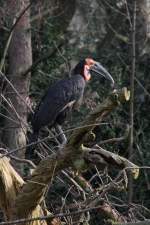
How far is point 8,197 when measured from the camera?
5.88m

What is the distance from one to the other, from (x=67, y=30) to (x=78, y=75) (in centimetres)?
392

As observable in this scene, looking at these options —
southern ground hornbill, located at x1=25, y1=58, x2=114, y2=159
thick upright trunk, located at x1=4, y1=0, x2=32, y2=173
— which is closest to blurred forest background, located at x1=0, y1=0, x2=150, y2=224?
thick upright trunk, located at x1=4, y1=0, x2=32, y2=173

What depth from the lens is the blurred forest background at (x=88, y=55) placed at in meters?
10.2

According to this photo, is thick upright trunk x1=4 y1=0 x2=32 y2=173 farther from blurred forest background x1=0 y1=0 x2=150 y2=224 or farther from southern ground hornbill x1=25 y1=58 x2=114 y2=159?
southern ground hornbill x1=25 y1=58 x2=114 y2=159

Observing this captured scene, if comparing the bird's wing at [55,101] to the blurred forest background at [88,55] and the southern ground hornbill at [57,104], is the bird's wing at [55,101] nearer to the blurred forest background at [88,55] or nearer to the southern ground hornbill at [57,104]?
the southern ground hornbill at [57,104]

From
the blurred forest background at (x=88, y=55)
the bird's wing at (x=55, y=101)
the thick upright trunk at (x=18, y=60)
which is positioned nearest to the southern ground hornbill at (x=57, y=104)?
the bird's wing at (x=55, y=101)

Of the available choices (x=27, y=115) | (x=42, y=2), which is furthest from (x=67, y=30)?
(x=27, y=115)

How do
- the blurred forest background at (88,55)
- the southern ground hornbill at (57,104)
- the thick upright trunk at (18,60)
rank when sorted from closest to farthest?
the southern ground hornbill at (57,104)
the thick upright trunk at (18,60)
the blurred forest background at (88,55)

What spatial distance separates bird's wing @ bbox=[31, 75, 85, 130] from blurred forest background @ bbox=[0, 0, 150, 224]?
3.59 feet

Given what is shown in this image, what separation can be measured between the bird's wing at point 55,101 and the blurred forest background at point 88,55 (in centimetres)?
109

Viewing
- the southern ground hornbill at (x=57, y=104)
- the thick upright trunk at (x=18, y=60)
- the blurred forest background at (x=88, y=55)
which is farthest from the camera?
the blurred forest background at (x=88, y=55)

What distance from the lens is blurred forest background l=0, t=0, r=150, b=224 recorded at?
10.2m

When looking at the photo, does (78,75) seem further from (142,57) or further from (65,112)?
(142,57)

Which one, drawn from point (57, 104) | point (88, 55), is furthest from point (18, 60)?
point (88, 55)
